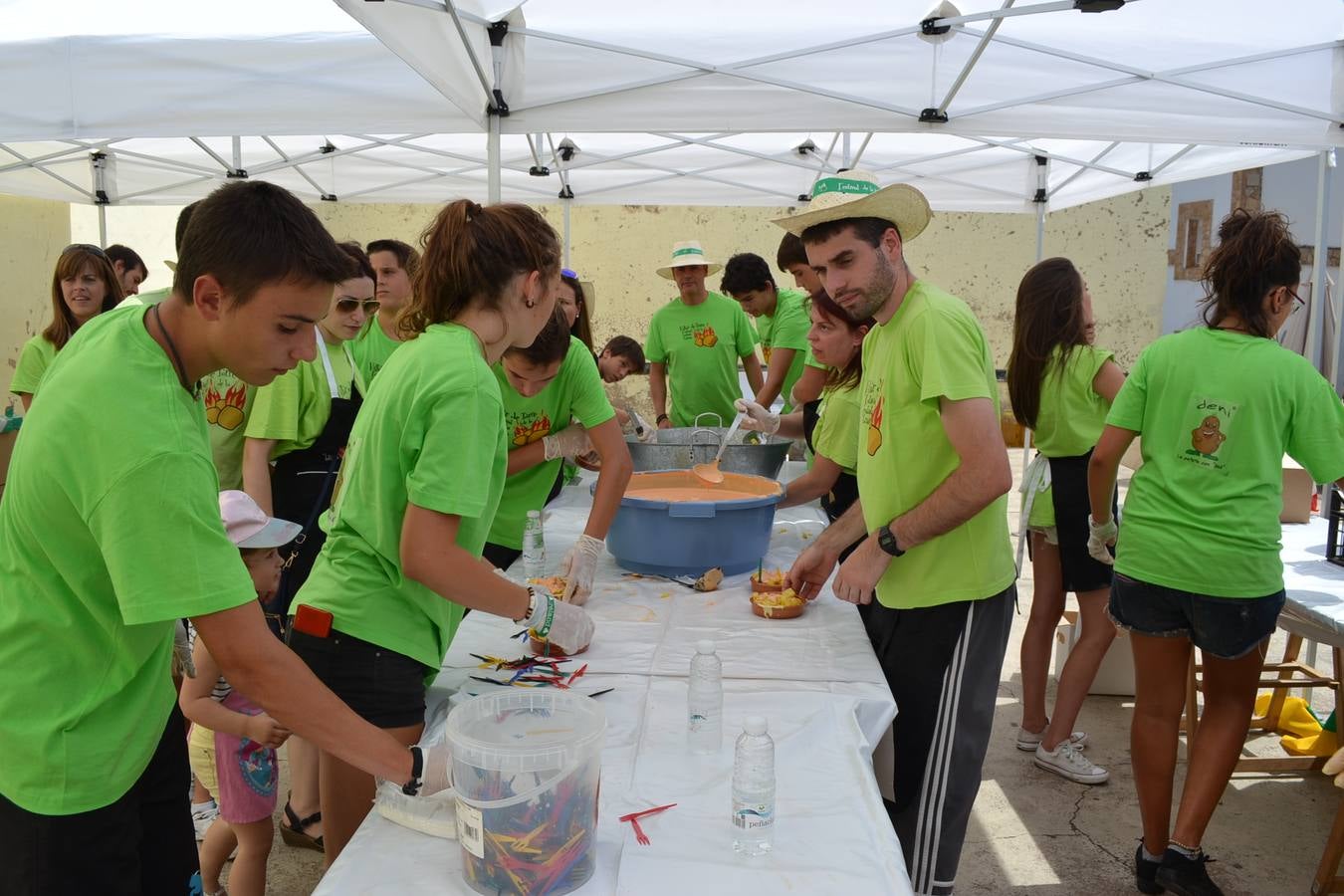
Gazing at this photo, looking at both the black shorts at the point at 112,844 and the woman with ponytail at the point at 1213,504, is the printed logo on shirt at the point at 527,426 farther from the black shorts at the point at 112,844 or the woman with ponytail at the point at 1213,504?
the woman with ponytail at the point at 1213,504

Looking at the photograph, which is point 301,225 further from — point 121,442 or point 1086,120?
point 1086,120

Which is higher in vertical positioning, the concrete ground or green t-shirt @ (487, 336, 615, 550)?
green t-shirt @ (487, 336, 615, 550)

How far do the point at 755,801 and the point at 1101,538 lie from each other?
2308 mm

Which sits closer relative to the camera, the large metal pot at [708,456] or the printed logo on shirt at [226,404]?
the printed logo on shirt at [226,404]

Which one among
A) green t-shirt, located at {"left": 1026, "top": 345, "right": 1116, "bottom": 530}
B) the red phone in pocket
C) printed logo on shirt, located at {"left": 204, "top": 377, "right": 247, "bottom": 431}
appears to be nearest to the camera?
the red phone in pocket

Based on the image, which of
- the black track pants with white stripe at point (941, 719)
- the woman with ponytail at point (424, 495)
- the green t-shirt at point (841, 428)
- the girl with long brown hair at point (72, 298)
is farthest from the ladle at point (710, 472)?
the girl with long brown hair at point (72, 298)

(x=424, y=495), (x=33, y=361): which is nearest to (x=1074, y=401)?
(x=424, y=495)

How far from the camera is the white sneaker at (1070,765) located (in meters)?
3.40

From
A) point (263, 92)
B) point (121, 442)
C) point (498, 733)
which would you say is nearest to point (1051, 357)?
point (498, 733)

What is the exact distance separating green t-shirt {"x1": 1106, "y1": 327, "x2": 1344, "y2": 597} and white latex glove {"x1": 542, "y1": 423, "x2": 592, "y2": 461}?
158cm

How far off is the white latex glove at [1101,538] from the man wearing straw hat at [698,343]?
237 cm

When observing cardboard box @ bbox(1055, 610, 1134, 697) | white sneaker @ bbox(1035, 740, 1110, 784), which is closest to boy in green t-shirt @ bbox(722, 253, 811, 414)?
cardboard box @ bbox(1055, 610, 1134, 697)

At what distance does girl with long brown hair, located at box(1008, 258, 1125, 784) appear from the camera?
11.1ft

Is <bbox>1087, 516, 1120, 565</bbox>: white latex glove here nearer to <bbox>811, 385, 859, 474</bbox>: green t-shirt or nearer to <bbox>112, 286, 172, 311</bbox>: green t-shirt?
<bbox>811, 385, 859, 474</bbox>: green t-shirt
